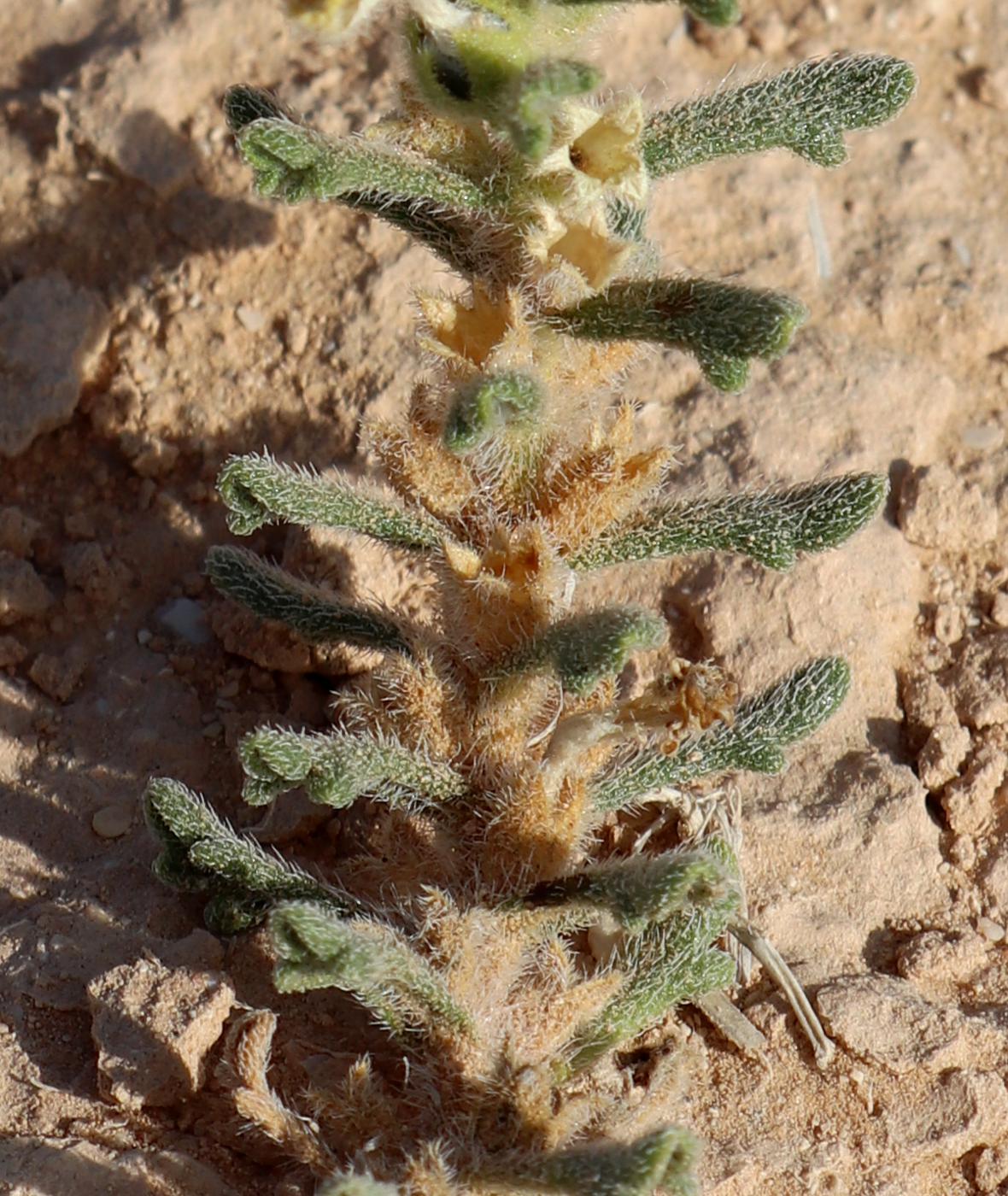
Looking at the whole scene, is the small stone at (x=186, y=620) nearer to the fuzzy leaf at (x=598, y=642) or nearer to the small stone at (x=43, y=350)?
the small stone at (x=43, y=350)

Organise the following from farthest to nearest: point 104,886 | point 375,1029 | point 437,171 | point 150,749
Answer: point 150,749 < point 104,886 < point 375,1029 < point 437,171

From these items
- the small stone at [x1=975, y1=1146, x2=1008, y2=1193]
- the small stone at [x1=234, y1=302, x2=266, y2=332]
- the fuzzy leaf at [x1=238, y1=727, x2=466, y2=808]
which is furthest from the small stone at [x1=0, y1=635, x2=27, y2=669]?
the small stone at [x1=975, y1=1146, x2=1008, y2=1193]

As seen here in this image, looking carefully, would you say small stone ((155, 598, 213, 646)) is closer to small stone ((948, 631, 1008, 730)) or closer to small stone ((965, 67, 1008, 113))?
small stone ((948, 631, 1008, 730))

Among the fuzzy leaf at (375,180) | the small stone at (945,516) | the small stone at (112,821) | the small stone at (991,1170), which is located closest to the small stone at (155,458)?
the small stone at (112,821)

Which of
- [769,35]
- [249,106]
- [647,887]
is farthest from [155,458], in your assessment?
[769,35]

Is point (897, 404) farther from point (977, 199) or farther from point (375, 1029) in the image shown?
point (375, 1029)

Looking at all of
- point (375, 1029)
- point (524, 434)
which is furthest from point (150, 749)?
point (524, 434)
